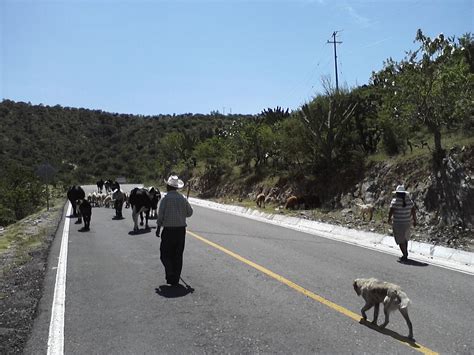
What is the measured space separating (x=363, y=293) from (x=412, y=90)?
1329 cm

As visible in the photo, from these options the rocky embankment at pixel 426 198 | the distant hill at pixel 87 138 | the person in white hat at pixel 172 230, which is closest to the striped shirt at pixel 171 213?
the person in white hat at pixel 172 230

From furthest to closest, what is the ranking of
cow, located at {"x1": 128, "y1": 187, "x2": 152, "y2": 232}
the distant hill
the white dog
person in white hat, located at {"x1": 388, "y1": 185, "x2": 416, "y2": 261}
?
the distant hill
cow, located at {"x1": 128, "y1": 187, "x2": 152, "y2": 232}
person in white hat, located at {"x1": 388, "y1": 185, "x2": 416, "y2": 261}
the white dog

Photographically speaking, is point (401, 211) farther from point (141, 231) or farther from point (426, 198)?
point (141, 231)

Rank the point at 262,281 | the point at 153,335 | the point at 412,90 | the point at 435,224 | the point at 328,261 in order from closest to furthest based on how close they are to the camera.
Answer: the point at 153,335
the point at 262,281
the point at 328,261
the point at 435,224
the point at 412,90

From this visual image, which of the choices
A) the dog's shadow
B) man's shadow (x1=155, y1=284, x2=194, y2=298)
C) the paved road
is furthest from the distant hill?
the dog's shadow

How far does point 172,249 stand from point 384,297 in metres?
4.08

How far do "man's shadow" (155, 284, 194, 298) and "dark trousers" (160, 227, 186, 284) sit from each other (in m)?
0.20

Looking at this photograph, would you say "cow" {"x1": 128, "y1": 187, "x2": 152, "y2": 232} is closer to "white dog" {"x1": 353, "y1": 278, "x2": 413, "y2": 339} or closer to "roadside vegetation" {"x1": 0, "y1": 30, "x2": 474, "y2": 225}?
"roadside vegetation" {"x1": 0, "y1": 30, "x2": 474, "y2": 225}

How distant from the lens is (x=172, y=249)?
9000 mm

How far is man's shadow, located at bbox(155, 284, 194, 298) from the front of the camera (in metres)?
8.18

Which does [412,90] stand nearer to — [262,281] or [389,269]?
[389,269]

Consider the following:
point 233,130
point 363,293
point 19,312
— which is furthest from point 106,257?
point 233,130

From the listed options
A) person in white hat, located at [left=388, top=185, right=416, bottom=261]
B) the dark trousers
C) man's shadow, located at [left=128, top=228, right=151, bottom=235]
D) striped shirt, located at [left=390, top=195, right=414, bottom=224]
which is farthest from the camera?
man's shadow, located at [left=128, top=228, right=151, bottom=235]

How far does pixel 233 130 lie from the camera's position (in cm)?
4188
